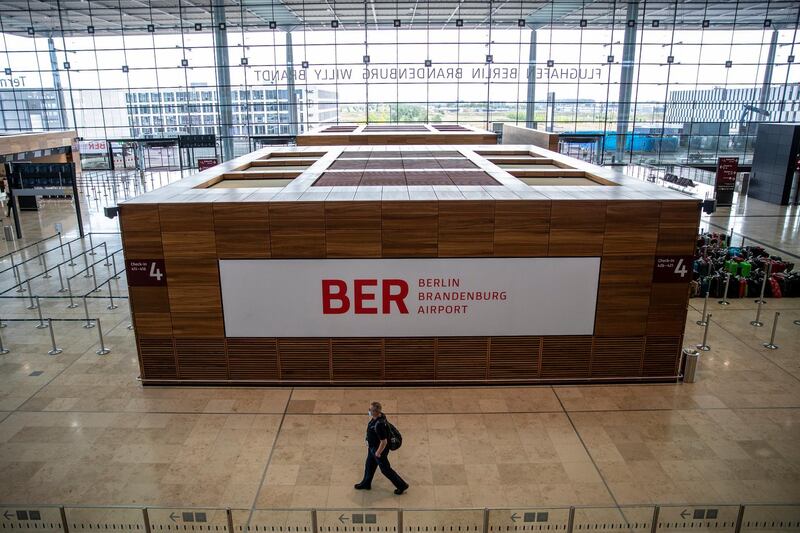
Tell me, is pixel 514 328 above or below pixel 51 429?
above

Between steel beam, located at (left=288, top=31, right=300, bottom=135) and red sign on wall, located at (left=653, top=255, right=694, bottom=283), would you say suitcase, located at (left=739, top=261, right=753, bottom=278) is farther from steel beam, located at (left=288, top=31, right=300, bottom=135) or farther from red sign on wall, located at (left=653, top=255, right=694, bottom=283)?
steel beam, located at (left=288, top=31, right=300, bottom=135)

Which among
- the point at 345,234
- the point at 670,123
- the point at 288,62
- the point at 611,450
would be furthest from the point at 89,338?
the point at 670,123

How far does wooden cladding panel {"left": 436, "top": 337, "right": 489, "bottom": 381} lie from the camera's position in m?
8.73

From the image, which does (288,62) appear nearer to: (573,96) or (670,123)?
(573,96)

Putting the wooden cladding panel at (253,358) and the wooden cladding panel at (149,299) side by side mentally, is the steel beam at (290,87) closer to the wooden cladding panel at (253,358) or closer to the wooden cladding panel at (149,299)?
the wooden cladding panel at (149,299)

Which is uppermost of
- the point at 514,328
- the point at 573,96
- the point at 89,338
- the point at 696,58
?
the point at 696,58

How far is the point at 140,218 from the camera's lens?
26.8ft

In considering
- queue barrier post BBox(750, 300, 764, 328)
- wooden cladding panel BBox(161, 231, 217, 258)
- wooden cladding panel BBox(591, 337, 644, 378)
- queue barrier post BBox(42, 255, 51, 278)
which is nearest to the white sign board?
wooden cladding panel BBox(161, 231, 217, 258)

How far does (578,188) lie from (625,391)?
11.3 ft

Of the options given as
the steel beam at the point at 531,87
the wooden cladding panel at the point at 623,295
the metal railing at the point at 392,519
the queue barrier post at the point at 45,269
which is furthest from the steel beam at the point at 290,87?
the metal railing at the point at 392,519

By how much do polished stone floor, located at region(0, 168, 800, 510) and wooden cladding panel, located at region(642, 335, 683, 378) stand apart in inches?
10.2

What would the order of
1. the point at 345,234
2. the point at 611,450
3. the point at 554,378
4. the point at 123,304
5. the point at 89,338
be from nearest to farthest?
the point at 611,450 < the point at 345,234 < the point at 554,378 < the point at 89,338 < the point at 123,304

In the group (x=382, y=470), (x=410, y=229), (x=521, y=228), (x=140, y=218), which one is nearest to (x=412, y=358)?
(x=410, y=229)

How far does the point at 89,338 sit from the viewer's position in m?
10.9
